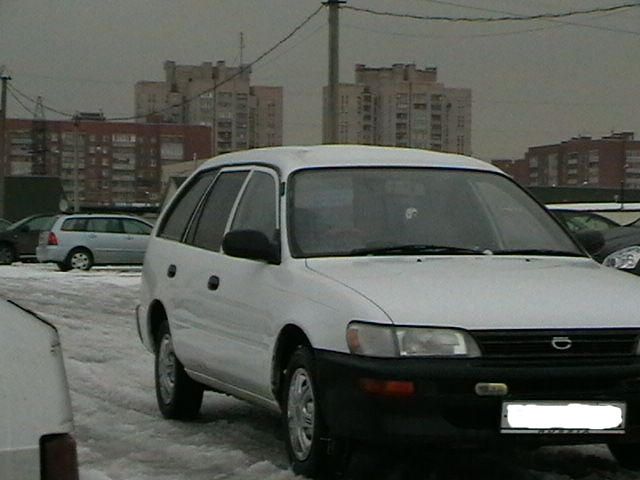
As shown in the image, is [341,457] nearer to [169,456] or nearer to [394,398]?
[394,398]

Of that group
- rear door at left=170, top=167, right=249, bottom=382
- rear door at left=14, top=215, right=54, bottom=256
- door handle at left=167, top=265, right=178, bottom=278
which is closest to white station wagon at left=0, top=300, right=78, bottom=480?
rear door at left=170, top=167, right=249, bottom=382

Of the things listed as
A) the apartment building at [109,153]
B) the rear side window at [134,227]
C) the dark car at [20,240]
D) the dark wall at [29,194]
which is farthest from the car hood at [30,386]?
the apartment building at [109,153]

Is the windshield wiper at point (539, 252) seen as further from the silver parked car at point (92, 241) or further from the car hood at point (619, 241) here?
the silver parked car at point (92, 241)

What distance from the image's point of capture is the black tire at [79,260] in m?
29.5

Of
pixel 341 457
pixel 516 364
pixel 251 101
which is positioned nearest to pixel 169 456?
pixel 341 457

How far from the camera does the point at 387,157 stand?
733 cm

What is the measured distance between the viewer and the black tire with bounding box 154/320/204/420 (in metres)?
8.05

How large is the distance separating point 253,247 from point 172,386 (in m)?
1.83

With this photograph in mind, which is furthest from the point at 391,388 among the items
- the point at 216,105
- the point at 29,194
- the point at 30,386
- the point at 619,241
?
the point at 29,194

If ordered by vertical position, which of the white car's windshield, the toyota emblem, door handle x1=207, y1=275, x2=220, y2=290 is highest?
the white car's windshield

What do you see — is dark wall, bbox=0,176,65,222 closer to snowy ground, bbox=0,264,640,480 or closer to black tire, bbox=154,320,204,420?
snowy ground, bbox=0,264,640,480

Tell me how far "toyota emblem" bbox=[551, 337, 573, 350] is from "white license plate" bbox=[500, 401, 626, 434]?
0.77 ft

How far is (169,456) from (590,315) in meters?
2.46

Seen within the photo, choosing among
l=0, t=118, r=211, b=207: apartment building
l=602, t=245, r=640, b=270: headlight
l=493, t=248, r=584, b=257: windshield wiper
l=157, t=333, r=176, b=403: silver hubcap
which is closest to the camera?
l=493, t=248, r=584, b=257: windshield wiper
